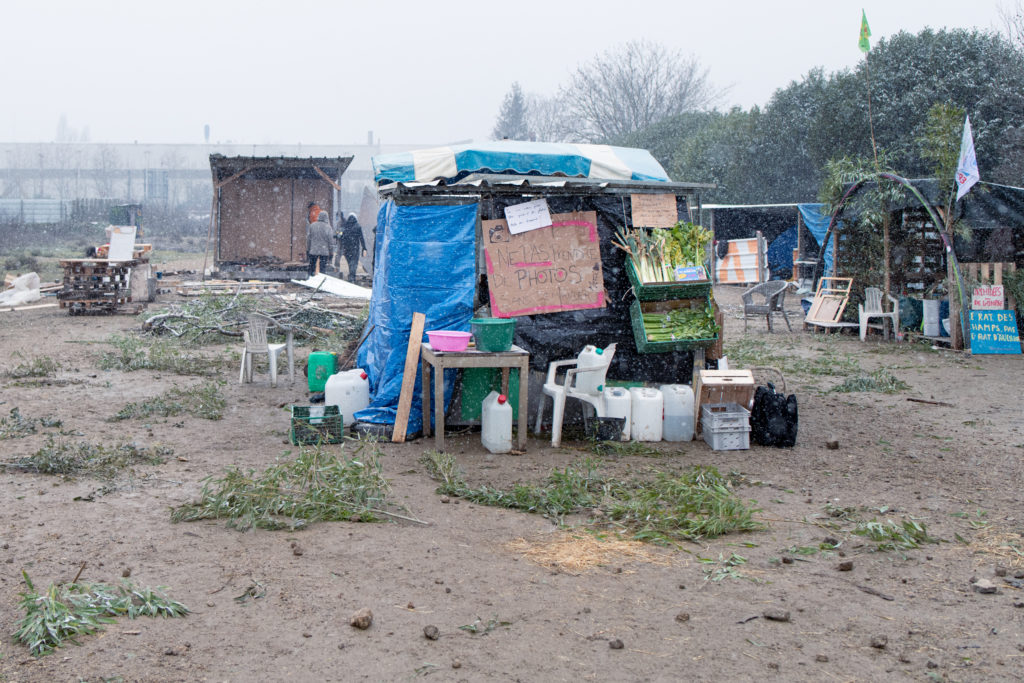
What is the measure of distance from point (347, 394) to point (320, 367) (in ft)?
3.09

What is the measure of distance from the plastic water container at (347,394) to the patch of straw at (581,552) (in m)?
3.23

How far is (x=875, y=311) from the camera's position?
14.3 meters

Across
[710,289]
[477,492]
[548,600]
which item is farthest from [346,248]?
[548,600]

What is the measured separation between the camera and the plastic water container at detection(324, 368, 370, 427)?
7695 millimetres

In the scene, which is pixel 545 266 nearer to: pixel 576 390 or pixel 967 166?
pixel 576 390

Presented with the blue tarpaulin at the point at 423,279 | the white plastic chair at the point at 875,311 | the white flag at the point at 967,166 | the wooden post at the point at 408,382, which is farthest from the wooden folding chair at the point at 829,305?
the wooden post at the point at 408,382

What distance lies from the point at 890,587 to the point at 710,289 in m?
3.75

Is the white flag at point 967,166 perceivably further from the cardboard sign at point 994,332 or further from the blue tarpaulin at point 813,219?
the blue tarpaulin at point 813,219

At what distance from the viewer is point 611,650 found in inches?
142

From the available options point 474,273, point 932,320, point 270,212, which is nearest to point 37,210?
point 270,212

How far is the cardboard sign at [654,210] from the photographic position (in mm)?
7734

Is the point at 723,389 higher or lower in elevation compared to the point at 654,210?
lower

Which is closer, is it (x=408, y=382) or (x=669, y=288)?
(x=408, y=382)

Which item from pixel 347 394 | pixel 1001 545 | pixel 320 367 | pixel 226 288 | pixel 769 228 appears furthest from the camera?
pixel 769 228
